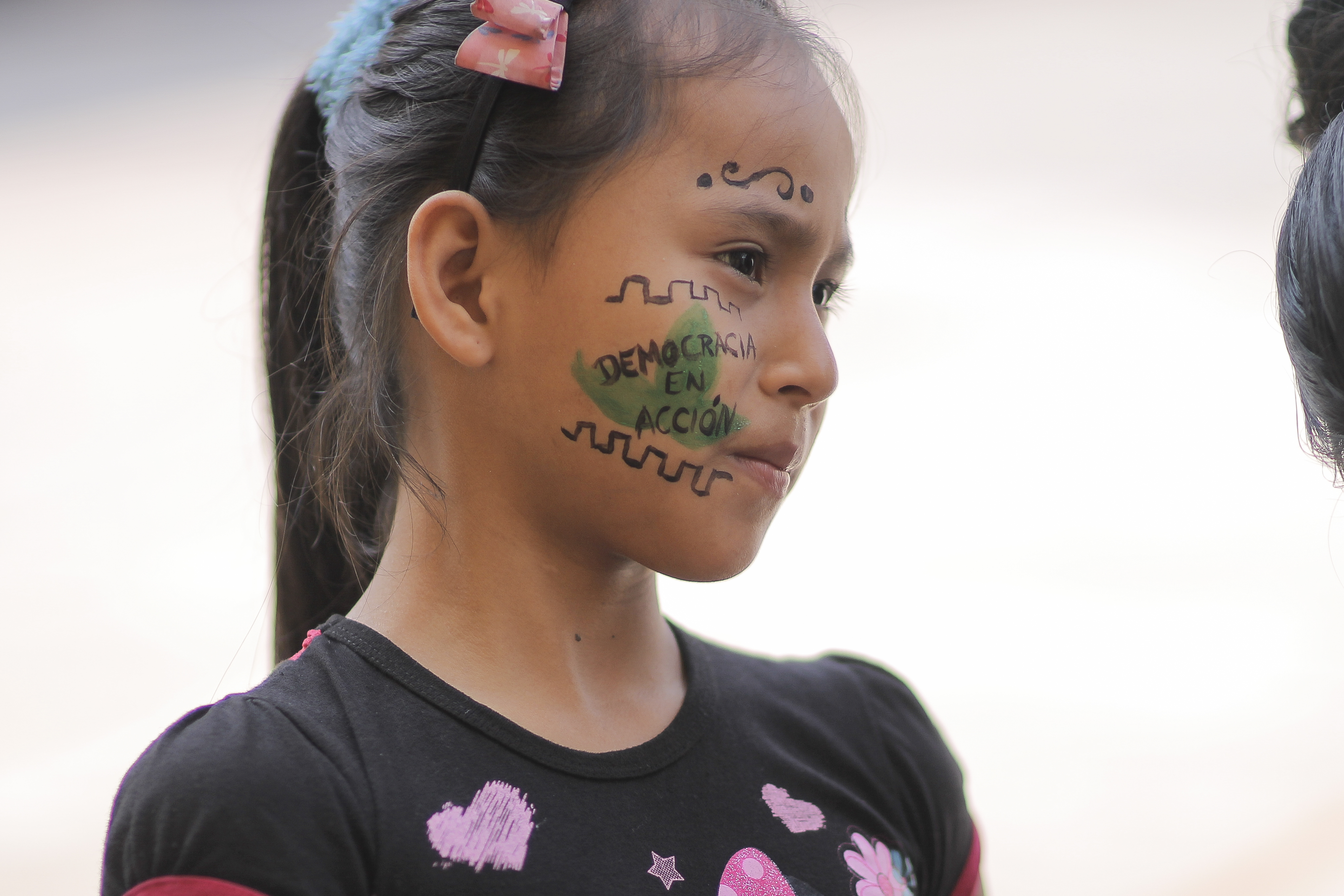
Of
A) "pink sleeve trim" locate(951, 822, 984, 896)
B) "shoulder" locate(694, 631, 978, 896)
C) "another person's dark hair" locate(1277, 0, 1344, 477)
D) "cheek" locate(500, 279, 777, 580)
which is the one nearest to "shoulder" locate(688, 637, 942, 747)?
"shoulder" locate(694, 631, 978, 896)

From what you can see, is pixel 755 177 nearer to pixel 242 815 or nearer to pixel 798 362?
pixel 798 362

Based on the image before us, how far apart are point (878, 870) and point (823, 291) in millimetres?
527

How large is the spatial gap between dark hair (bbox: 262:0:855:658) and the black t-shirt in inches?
8.1

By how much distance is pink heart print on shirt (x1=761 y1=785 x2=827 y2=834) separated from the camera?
3.28 feet

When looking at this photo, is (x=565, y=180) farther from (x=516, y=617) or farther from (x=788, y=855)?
(x=788, y=855)

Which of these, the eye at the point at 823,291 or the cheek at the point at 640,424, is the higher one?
the eye at the point at 823,291

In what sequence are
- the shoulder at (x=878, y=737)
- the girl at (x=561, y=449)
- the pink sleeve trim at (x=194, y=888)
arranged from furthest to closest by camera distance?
the shoulder at (x=878, y=737)
the girl at (x=561, y=449)
the pink sleeve trim at (x=194, y=888)

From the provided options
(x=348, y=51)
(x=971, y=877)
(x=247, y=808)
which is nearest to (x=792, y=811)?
(x=971, y=877)

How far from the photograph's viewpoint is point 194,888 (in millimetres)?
746

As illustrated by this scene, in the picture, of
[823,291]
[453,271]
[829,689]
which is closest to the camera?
[453,271]

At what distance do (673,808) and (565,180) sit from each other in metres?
0.53

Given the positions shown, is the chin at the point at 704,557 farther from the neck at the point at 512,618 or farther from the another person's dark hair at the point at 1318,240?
the another person's dark hair at the point at 1318,240

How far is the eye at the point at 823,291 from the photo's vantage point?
1.05m

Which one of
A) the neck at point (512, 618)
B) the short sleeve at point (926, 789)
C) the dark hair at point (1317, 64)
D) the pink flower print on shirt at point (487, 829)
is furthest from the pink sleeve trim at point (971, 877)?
the dark hair at point (1317, 64)
